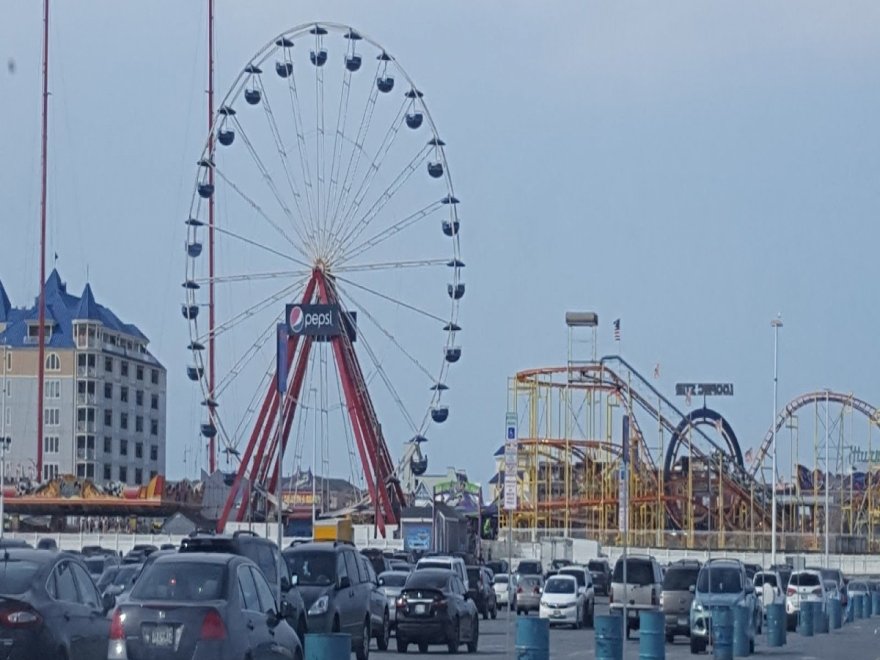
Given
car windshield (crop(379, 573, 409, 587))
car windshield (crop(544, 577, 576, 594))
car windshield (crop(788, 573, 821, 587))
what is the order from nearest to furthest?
car windshield (crop(379, 573, 409, 587)) < car windshield (crop(544, 577, 576, 594)) < car windshield (crop(788, 573, 821, 587))

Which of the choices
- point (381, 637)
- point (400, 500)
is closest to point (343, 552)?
point (381, 637)

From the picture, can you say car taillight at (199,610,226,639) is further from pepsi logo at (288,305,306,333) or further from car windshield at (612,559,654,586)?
pepsi logo at (288,305,306,333)

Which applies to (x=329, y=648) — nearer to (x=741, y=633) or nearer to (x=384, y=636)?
(x=384, y=636)

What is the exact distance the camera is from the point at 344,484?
183 meters

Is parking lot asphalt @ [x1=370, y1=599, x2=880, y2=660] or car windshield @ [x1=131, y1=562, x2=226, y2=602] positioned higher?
car windshield @ [x1=131, y1=562, x2=226, y2=602]

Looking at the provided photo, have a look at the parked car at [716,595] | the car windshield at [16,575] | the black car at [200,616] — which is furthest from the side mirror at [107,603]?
the parked car at [716,595]

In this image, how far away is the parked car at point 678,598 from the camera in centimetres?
3946

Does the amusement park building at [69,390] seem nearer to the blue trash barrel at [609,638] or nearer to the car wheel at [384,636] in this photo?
the car wheel at [384,636]

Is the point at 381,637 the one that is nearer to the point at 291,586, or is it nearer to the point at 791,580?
the point at 291,586

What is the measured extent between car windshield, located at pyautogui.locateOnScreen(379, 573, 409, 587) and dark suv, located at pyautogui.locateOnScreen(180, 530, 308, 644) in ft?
60.0

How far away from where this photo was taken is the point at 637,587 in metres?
42.5

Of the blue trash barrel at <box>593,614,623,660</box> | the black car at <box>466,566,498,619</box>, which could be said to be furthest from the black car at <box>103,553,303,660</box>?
the black car at <box>466,566,498,619</box>

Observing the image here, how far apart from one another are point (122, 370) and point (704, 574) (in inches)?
3608

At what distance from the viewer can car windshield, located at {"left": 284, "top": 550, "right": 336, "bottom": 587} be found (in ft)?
91.1
